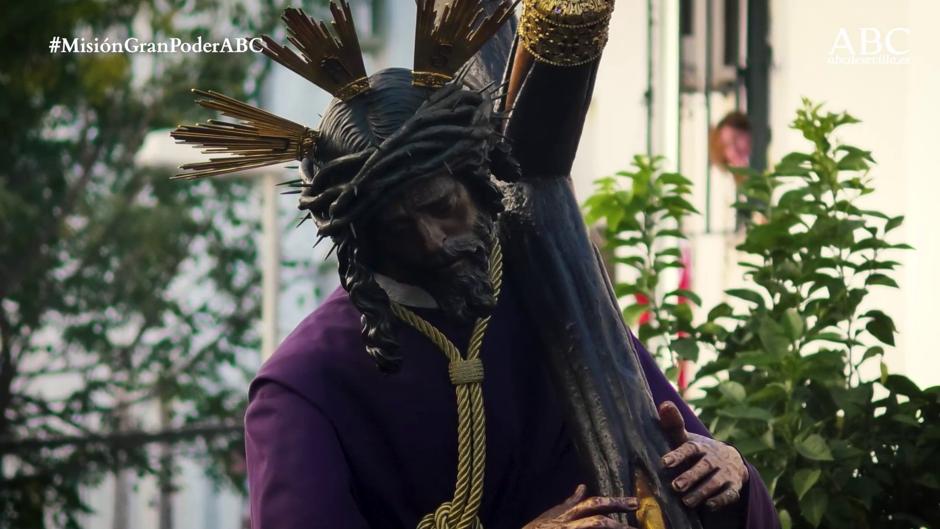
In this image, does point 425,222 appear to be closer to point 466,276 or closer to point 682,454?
point 466,276

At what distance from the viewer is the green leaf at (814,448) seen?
3.90 meters

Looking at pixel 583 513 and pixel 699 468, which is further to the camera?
pixel 699 468

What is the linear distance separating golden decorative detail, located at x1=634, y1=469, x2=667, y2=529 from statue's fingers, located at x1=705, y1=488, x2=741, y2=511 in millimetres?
99

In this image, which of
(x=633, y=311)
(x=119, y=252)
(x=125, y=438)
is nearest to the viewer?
(x=633, y=311)

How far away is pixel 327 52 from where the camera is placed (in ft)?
8.93

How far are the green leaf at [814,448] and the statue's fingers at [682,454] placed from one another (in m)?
1.18

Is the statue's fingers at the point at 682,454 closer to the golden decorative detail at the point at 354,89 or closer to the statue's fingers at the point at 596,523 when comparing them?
the statue's fingers at the point at 596,523

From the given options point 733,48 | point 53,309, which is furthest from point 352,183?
point 53,309

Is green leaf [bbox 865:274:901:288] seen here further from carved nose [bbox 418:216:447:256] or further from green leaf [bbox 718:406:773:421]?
carved nose [bbox 418:216:447:256]

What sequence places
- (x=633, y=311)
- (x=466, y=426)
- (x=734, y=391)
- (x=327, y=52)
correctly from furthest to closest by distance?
1. (x=633, y=311)
2. (x=734, y=391)
3. (x=466, y=426)
4. (x=327, y=52)

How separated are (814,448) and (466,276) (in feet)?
5.03

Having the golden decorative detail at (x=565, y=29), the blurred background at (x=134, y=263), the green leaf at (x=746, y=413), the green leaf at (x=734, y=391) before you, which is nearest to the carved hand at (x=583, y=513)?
the golden decorative detail at (x=565, y=29)

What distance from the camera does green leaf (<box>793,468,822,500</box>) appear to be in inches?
152

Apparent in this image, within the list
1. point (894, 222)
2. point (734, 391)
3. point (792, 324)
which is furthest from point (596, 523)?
point (894, 222)
